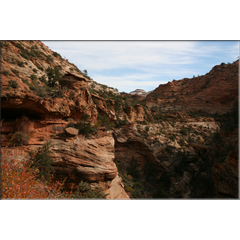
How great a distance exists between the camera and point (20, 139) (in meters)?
7.11

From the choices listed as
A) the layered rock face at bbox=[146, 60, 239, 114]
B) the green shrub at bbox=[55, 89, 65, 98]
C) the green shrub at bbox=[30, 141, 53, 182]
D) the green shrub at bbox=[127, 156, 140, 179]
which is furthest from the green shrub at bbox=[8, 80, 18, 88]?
the layered rock face at bbox=[146, 60, 239, 114]

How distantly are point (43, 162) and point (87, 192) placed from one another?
8.46 ft

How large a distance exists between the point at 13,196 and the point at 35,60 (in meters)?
16.3

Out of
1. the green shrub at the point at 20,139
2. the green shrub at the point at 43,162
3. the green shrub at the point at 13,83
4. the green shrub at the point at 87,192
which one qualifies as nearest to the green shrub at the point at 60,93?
the green shrub at the point at 13,83

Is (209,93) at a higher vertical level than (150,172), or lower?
higher

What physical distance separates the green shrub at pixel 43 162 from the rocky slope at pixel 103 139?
1.41 ft

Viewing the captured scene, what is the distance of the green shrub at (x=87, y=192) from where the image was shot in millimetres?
6902

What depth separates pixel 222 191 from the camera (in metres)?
8.30

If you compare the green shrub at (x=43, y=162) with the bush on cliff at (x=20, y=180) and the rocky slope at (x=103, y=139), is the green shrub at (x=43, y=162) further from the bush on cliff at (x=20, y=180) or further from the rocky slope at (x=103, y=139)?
the rocky slope at (x=103, y=139)

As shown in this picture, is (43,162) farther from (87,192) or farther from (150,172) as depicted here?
(150,172)

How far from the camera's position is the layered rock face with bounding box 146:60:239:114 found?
37537 millimetres

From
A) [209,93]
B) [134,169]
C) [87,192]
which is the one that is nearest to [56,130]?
[87,192]
